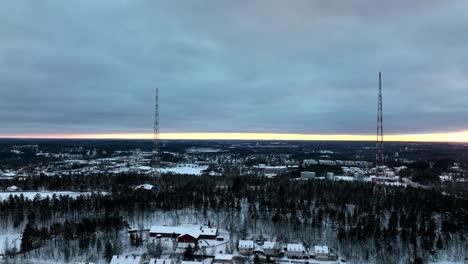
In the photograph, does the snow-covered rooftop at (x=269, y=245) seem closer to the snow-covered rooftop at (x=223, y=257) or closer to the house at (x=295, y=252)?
the house at (x=295, y=252)

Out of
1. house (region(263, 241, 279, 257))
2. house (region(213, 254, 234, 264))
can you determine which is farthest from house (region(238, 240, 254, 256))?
house (region(213, 254, 234, 264))

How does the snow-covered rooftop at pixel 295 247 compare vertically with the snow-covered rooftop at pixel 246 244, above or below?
below

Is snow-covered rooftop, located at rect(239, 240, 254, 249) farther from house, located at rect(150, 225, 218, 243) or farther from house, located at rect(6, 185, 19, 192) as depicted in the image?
house, located at rect(6, 185, 19, 192)

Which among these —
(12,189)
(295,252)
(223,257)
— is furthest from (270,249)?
(12,189)

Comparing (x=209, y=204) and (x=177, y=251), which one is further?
(x=209, y=204)

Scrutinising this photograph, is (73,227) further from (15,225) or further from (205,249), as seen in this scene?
(205,249)

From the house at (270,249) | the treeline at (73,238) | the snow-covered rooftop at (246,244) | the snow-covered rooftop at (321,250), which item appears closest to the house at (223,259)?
the snow-covered rooftop at (246,244)

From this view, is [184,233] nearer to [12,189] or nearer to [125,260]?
[125,260]

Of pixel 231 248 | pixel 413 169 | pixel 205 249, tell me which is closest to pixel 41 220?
pixel 205 249
